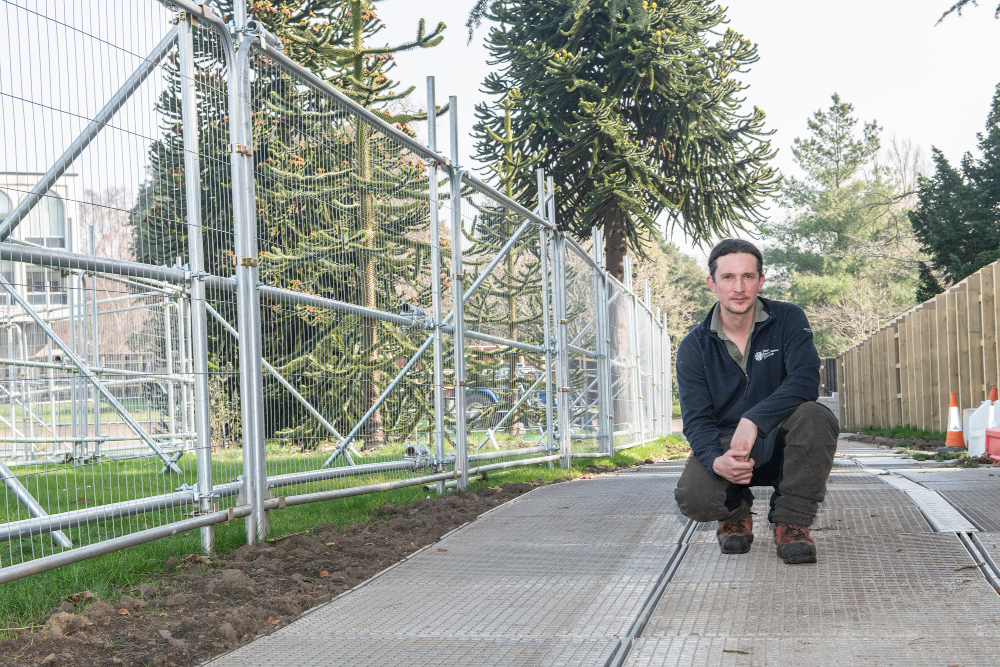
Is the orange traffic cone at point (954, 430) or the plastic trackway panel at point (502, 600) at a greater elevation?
the plastic trackway panel at point (502, 600)

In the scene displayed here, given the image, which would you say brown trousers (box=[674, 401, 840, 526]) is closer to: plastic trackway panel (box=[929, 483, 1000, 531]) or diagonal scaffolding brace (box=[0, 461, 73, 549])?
plastic trackway panel (box=[929, 483, 1000, 531])

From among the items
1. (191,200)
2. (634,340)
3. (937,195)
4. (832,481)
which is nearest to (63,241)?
(191,200)

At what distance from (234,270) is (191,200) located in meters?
0.45

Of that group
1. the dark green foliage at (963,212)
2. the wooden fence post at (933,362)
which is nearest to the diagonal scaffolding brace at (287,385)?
the wooden fence post at (933,362)

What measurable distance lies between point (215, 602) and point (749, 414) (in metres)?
2.08

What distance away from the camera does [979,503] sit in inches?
192

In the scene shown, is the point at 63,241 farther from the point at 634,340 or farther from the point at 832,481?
the point at 634,340

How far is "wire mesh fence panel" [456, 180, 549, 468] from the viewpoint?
274 inches

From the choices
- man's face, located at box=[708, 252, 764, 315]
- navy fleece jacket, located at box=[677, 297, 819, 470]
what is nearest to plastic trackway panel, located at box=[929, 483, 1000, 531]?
navy fleece jacket, located at box=[677, 297, 819, 470]

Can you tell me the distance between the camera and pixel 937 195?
23.0 meters

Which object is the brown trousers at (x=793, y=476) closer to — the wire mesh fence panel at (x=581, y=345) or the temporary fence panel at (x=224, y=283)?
the temporary fence panel at (x=224, y=283)

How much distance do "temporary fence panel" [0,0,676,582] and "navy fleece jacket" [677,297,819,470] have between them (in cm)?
187

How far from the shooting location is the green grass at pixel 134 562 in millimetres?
3115

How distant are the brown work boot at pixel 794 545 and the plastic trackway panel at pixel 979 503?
1.03 metres
